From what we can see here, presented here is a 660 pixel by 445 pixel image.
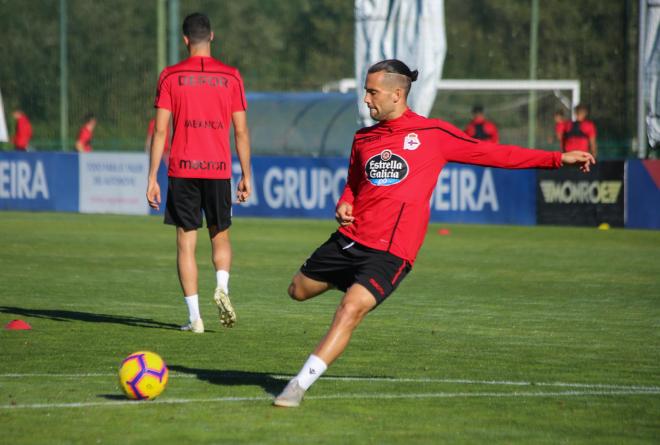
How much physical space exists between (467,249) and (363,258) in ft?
37.7

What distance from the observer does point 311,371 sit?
22.5 ft

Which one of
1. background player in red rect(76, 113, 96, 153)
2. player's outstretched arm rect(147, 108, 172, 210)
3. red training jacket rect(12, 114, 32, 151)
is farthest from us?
background player in red rect(76, 113, 96, 153)

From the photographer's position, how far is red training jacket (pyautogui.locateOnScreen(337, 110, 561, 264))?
23.5 feet

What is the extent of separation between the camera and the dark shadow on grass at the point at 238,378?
7.69 meters

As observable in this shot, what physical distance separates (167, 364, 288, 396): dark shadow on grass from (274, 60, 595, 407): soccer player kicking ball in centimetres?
83

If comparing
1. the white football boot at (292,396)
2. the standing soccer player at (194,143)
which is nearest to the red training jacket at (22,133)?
the standing soccer player at (194,143)

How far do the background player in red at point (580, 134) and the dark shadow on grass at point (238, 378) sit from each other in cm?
1755

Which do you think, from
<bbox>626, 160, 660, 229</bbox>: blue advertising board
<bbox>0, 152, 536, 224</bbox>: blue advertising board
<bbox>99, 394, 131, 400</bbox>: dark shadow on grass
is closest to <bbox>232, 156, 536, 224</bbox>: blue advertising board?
<bbox>0, 152, 536, 224</bbox>: blue advertising board

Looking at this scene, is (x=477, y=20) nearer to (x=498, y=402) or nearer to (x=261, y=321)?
(x=261, y=321)

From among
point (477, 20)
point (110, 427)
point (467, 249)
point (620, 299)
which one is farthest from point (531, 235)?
point (477, 20)

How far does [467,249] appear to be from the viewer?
18516 millimetres

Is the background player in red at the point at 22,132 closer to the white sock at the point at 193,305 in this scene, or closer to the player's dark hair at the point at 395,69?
the white sock at the point at 193,305

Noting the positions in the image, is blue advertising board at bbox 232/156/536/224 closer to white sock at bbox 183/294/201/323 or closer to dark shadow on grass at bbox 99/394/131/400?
white sock at bbox 183/294/201/323

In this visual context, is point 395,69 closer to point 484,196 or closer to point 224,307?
point 224,307
